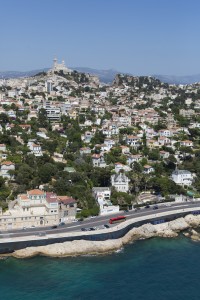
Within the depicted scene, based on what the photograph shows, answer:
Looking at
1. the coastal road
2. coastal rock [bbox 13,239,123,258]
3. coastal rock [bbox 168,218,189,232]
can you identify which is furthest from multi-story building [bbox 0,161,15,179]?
coastal rock [bbox 168,218,189,232]

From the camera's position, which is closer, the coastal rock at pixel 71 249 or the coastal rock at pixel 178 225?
the coastal rock at pixel 71 249

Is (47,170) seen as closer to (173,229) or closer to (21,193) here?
(21,193)

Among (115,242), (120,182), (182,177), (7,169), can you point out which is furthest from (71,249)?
(182,177)

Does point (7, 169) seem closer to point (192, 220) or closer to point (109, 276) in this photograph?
point (192, 220)

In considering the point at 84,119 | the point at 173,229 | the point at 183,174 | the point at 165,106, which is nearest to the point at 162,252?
the point at 173,229

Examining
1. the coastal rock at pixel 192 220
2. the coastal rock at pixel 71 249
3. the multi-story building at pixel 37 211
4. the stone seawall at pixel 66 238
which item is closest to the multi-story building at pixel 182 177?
the coastal rock at pixel 192 220

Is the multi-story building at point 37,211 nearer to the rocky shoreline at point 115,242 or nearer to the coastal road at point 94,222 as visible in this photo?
the coastal road at point 94,222

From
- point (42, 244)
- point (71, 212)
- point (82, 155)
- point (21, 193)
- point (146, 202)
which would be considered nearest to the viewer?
point (42, 244)
